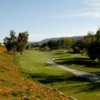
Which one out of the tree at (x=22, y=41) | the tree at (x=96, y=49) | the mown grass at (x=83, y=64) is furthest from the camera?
the tree at (x=22, y=41)

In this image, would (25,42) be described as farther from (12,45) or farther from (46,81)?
(46,81)

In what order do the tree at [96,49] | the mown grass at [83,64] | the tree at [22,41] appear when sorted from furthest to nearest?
the tree at [22,41] → the tree at [96,49] → the mown grass at [83,64]

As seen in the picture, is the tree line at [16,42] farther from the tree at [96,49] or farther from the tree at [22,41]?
the tree at [96,49]

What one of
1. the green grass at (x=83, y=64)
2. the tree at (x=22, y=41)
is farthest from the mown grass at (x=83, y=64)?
the tree at (x=22, y=41)

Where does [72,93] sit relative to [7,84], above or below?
below

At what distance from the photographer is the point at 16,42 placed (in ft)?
392

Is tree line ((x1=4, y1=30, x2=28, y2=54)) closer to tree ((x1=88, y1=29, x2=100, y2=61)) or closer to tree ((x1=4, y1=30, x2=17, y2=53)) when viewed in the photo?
tree ((x1=4, y1=30, x2=17, y2=53))

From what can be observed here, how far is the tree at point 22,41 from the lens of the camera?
11912cm

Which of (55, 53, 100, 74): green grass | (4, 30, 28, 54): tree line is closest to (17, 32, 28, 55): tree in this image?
(4, 30, 28, 54): tree line

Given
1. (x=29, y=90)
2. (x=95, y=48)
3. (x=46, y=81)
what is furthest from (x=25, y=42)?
(x=29, y=90)

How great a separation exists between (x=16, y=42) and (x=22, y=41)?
2.59 meters

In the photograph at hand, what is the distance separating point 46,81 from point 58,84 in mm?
3260

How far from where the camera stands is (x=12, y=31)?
121562 mm

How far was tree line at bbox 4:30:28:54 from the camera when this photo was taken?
120 meters
